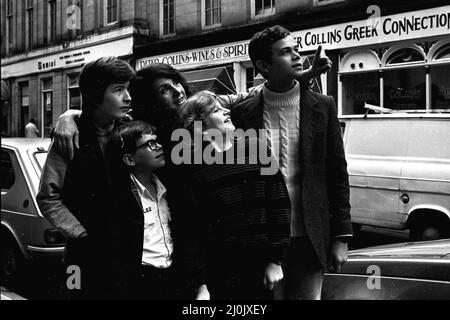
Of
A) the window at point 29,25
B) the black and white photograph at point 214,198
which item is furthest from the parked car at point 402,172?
the window at point 29,25

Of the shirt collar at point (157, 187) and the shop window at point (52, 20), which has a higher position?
the shop window at point (52, 20)

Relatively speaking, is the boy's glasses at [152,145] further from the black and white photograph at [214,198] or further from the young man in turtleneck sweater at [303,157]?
the young man in turtleneck sweater at [303,157]

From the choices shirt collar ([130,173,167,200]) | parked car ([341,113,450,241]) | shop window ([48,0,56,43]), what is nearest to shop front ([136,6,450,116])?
parked car ([341,113,450,241])

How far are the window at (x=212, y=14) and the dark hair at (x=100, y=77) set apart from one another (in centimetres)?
109

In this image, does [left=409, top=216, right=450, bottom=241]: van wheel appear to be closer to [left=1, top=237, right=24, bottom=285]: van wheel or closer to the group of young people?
the group of young people

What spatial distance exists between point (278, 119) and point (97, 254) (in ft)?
2.73

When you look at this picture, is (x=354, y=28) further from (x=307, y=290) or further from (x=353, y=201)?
(x=307, y=290)

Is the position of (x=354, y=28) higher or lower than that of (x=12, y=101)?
higher

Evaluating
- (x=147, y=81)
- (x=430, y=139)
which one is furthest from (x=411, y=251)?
(x=430, y=139)

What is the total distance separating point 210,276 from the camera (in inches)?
89.0

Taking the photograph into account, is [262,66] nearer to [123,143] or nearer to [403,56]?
[123,143]

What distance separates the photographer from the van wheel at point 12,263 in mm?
4086

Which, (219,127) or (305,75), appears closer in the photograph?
(219,127)
